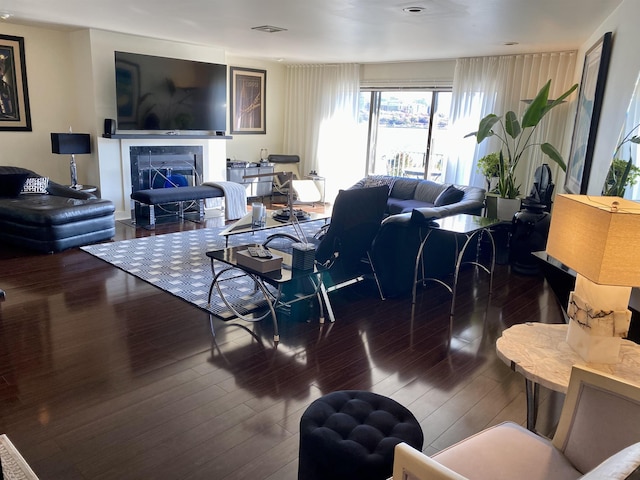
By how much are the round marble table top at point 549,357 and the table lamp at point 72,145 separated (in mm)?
5808

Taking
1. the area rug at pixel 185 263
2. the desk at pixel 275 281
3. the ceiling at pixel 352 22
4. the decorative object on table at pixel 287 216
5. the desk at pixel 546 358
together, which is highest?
the ceiling at pixel 352 22

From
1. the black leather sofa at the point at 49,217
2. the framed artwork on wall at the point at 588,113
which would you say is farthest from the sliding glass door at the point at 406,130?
the black leather sofa at the point at 49,217

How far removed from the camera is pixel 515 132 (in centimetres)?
557

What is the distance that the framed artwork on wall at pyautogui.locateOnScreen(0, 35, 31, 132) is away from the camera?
19.5 feet

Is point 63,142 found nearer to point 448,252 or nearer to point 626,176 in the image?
point 448,252

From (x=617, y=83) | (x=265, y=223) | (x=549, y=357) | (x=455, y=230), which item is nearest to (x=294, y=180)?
(x=265, y=223)

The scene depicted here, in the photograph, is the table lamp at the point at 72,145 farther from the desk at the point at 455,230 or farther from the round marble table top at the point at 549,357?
the round marble table top at the point at 549,357

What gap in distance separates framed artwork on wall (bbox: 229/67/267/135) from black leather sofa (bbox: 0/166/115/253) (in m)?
3.44

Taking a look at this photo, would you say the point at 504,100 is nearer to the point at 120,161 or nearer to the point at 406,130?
the point at 406,130

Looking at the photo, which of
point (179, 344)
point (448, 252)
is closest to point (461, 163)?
point (448, 252)

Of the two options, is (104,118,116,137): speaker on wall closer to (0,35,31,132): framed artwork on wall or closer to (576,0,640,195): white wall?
(0,35,31,132): framed artwork on wall

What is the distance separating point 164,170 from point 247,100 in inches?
88.3

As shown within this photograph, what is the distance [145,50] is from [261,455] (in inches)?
241

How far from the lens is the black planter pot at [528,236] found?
16.4 feet
